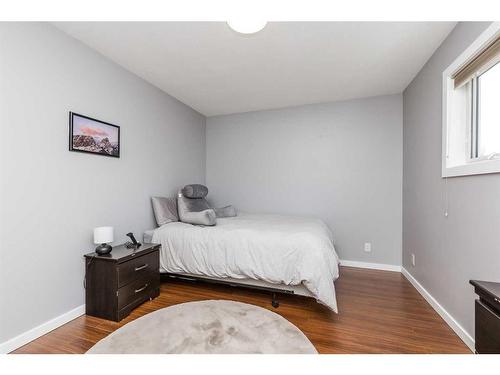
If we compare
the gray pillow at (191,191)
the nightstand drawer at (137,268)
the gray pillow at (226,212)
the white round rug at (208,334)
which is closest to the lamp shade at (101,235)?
the nightstand drawer at (137,268)

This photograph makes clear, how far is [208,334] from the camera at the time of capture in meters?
1.69

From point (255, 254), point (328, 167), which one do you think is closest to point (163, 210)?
point (255, 254)

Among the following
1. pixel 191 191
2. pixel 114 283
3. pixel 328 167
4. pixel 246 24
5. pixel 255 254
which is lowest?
pixel 114 283

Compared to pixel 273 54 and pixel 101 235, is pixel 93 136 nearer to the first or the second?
pixel 101 235

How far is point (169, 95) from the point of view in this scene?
11.0ft

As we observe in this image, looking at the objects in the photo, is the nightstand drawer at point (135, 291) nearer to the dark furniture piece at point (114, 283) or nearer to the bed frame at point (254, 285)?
the dark furniture piece at point (114, 283)

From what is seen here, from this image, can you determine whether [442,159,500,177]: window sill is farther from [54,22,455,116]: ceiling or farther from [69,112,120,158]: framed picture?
[69,112,120,158]: framed picture

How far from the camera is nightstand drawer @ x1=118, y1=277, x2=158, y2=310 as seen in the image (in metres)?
2.02

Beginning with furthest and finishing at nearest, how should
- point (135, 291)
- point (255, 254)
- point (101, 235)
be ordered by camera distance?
point (255, 254) → point (135, 291) → point (101, 235)

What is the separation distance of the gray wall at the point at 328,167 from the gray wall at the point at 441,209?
24 centimetres

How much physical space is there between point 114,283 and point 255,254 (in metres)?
1.29

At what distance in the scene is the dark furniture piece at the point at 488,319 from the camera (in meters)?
0.88

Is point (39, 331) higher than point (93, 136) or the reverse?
the reverse
